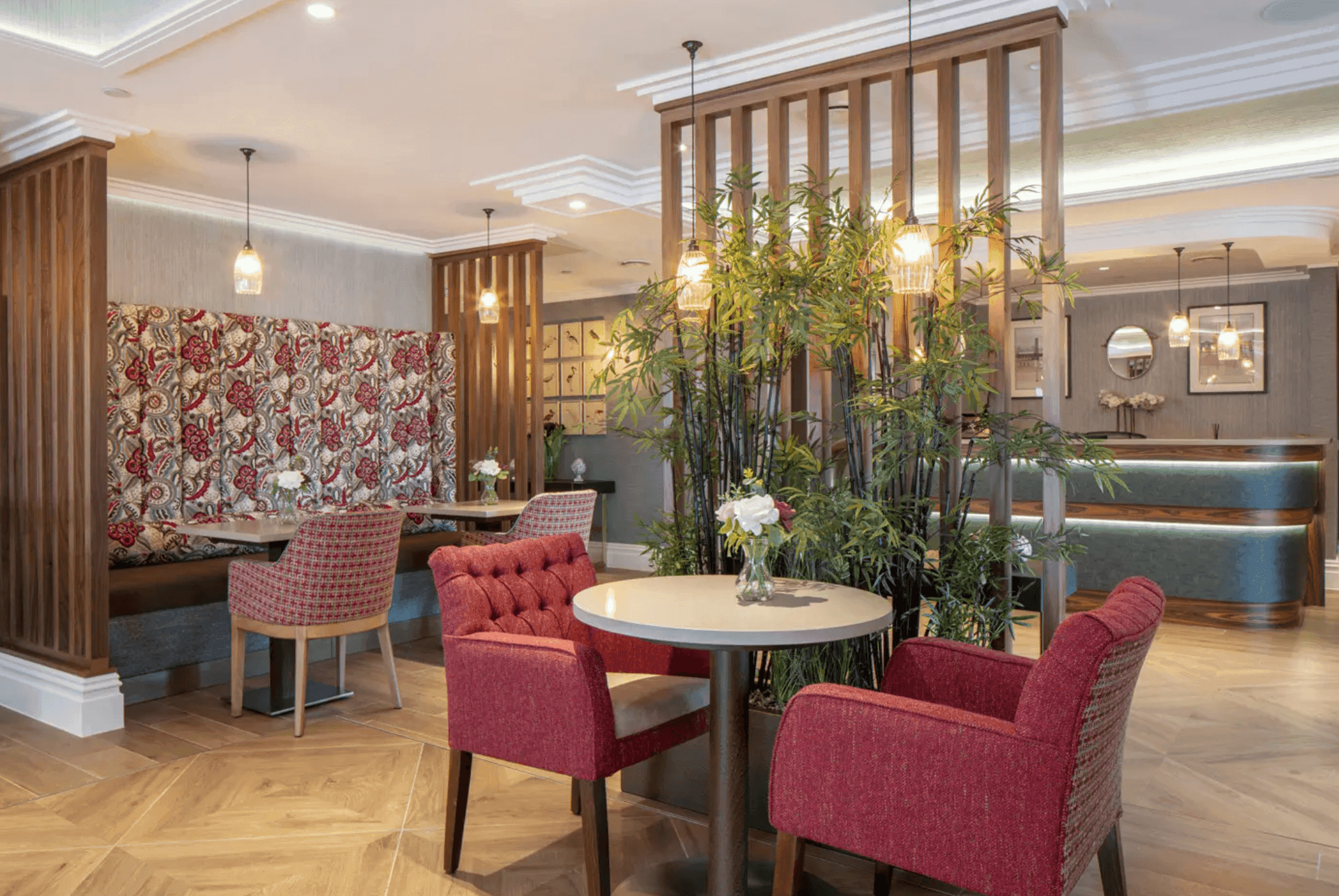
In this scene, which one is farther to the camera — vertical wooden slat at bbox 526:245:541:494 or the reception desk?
vertical wooden slat at bbox 526:245:541:494

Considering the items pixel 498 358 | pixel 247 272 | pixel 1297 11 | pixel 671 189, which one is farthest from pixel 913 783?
pixel 498 358

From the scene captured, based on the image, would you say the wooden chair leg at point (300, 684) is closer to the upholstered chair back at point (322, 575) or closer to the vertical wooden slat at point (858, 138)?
the upholstered chair back at point (322, 575)

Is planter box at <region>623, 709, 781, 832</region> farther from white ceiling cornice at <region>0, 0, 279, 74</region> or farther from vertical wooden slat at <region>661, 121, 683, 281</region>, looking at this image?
white ceiling cornice at <region>0, 0, 279, 74</region>

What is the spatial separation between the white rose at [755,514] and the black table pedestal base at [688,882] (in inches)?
39.0

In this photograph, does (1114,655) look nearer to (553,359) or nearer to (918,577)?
(918,577)

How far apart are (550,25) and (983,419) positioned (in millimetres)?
2011

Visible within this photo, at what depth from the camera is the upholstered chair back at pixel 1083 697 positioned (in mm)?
1865

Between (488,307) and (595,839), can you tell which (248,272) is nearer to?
(488,307)

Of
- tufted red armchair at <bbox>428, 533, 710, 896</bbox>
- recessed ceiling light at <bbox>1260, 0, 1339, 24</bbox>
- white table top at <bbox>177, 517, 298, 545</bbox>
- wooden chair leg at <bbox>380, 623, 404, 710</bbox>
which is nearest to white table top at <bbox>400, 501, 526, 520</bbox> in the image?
white table top at <bbox>177, 517, 298, 545</bbox>

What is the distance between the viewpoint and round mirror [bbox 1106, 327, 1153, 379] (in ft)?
29.3

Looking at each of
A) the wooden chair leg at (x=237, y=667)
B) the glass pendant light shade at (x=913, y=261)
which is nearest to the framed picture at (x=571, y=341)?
the wooden chair leg at (x=237, y=667)

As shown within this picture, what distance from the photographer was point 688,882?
2781 mm

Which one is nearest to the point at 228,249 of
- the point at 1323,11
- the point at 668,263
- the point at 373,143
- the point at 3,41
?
the point at 373,143

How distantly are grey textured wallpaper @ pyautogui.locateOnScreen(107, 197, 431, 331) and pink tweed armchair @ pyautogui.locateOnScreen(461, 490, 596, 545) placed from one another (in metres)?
2.29
